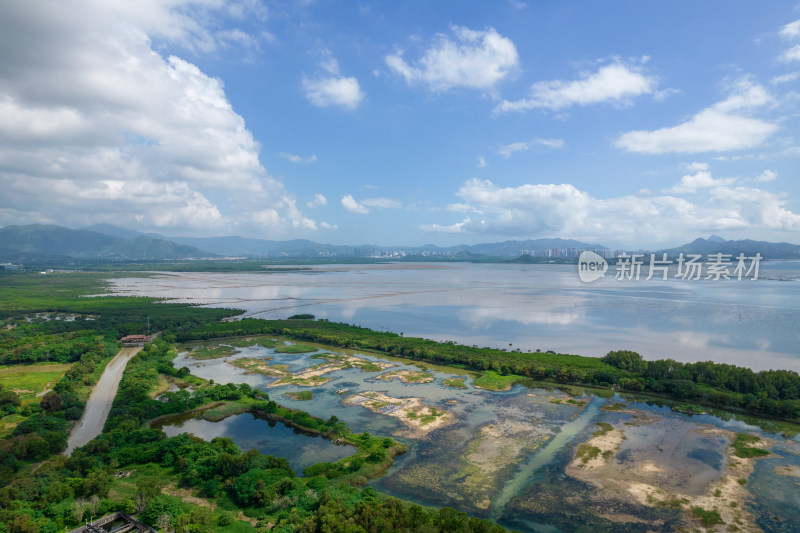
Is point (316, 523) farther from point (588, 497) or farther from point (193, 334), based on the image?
point (193, 334)

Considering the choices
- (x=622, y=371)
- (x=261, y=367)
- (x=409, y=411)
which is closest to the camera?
(x=409, y=411)

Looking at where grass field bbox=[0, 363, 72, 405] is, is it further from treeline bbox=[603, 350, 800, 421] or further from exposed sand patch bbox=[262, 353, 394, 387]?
treeline bbox=[603, 350, 800, 421]

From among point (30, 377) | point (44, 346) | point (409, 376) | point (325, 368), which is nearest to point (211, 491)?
point (409, 376)

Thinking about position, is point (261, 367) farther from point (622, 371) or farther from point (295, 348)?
point (622, 371)

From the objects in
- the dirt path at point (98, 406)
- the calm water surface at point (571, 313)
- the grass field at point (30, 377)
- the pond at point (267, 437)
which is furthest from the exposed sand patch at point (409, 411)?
the grass field at point (30, 377)

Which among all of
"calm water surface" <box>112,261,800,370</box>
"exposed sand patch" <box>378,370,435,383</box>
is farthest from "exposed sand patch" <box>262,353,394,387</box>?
"calm water surface" <box>112,261,800,370</box>

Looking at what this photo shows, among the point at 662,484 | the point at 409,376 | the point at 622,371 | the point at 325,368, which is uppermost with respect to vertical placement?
the point at 622,371
